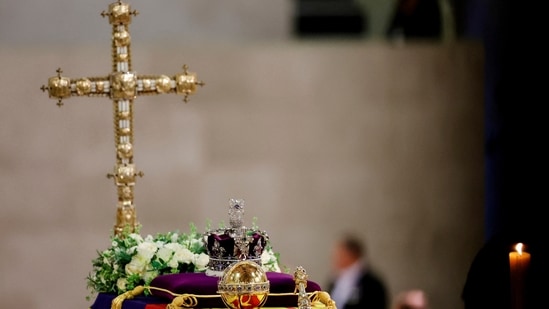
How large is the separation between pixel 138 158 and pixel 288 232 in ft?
3.20

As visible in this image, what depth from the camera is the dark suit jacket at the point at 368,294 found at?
836 cm

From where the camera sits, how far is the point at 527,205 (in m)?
8.23

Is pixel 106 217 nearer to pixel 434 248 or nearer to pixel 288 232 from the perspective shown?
pixel 288 232

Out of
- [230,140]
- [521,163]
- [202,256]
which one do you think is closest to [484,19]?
[521,163]

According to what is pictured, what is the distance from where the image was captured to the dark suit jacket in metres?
8.36

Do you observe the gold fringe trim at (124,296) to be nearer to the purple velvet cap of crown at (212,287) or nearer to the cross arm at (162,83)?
the purple velvet cap of crown at (212,287)

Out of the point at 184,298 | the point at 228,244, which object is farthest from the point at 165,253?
the point at 184,298

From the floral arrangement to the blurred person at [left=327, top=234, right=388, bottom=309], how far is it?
2900mm

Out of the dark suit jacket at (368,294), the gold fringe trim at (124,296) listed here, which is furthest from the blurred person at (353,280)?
the gold fringe trim at (124,296)

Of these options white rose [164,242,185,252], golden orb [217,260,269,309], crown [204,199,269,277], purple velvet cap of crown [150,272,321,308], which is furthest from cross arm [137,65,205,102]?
golden orb [217,260,269,309]

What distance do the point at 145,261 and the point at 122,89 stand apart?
0.83 metres

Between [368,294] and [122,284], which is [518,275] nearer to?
[122,284]

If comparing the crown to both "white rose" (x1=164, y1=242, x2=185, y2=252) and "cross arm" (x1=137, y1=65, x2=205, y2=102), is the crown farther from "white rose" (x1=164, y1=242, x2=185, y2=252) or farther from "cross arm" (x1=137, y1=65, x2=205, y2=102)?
"cross arm" (x1=137, y1=65, x2=205, y2=102)

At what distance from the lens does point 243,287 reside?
447cm
